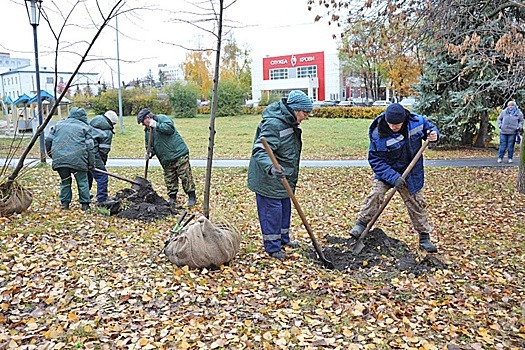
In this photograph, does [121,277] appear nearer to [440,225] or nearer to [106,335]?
[106,335]

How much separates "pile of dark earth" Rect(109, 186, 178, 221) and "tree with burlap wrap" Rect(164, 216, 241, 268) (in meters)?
2.11

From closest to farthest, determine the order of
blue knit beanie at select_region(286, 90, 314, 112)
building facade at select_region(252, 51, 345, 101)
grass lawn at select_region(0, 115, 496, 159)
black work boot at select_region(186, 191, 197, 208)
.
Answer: blue knit beanie at select_region(286, 90, 314, 112) → black work boot at select_region(186, 191, 197, 208) → grass lawn at select_region(0, 115, 496, 159) → building facade at select_region(252, 51, 345, 101)

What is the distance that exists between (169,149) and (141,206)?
999 mm

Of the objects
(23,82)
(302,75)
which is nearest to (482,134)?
(23,82)

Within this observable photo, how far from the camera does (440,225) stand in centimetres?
694

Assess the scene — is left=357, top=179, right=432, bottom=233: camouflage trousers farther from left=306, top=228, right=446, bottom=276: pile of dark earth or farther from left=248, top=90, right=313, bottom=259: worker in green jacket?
left=248, top=90, right=313, bottom=259: worker in green jacket

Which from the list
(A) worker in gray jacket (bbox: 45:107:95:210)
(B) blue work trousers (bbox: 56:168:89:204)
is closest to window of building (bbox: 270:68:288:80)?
(A) worker in gray jacket (bbox: 45:107:95:210)

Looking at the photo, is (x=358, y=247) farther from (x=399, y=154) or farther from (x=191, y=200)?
→ (x=191, y=200)

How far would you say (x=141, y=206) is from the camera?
7227 millimetres

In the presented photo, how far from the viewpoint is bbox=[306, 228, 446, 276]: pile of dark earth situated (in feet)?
16.5

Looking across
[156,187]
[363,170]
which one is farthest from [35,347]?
[363,170]

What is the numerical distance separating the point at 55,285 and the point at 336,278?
263 centimetres

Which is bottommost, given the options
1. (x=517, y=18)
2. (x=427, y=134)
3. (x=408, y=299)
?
(x=408, y=299)

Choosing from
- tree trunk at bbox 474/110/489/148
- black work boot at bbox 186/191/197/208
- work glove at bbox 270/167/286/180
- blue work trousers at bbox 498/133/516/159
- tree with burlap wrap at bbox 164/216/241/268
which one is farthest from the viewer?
tree trunk at bbox 474/110/489/148
